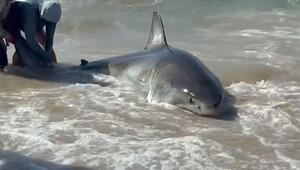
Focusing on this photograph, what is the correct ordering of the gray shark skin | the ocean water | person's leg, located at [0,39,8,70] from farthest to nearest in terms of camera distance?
person's leg, located at [0,39,8,70] < the gray shark skin < the ocean water

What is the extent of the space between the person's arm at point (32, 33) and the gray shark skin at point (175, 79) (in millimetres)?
994

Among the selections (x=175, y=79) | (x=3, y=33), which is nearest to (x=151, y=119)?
(x=175, y=79)

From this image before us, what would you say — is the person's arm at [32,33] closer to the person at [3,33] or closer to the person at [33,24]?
the person at [33,24]

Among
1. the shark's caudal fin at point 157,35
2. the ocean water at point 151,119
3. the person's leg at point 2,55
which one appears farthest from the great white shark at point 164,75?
the person's leg at point 2,55

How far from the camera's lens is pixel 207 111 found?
6.91 m

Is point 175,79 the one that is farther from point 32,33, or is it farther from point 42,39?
point 42,39

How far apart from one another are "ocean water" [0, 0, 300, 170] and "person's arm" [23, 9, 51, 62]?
59 centimetres

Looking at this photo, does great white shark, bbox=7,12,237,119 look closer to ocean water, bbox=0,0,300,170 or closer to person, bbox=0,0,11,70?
ocean water, bbox=0,0,300,170

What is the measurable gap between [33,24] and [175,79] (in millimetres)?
2698

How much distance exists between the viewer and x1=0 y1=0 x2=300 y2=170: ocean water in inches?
222

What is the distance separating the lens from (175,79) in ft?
23.9


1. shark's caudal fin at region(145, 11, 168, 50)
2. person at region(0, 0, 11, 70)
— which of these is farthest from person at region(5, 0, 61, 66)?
shark's caudal fin at region(145, 11, 168, 50)

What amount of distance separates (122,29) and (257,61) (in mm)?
4168

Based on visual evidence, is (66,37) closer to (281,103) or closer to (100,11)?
(100,11)
